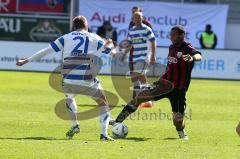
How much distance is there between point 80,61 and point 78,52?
0.19 metres

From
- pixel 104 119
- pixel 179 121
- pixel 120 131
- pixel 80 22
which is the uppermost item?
pixel 80 22

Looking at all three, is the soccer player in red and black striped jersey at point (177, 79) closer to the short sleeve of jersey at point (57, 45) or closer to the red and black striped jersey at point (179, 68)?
the red and black striped jersey at point (179, 68)

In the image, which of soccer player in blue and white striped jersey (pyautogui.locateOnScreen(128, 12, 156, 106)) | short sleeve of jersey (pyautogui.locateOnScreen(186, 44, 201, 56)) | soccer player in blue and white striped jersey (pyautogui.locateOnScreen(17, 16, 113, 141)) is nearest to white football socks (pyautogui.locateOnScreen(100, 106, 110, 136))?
soccer player in blue and white striped jersey (pyautogui.locateOnScreen(17, 16, 113, 141))

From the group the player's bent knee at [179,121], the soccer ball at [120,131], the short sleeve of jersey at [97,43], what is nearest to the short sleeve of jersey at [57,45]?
the short sleeve of jersey at [97,43]

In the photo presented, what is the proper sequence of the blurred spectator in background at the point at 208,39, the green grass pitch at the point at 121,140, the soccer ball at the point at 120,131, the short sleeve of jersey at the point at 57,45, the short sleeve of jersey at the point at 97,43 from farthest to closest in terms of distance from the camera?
the blurred spectator in background at the point at 208,39 → the soccer ball at the point at 120,131 → the short sleeve of jersey at the point at 97,43 → the short sleeve of jersey at the point at 57,45 → the green grass pitch at the point at 121,140

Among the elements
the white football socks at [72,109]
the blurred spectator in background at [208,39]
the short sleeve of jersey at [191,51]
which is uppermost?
the short sleeve of jersey at [191,51]

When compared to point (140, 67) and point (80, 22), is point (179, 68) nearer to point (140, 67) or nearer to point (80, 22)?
point (80, 22)

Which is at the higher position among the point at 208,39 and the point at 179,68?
the point at 179,68

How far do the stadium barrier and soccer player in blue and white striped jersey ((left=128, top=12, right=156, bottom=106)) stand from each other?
10471mm

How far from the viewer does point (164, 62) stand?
97.4ft

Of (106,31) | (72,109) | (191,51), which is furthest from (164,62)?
(72,109)

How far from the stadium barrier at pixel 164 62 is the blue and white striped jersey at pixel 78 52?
16.4 metres

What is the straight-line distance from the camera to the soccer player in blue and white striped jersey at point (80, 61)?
12492 mm

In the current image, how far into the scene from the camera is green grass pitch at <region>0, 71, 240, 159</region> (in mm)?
10844
